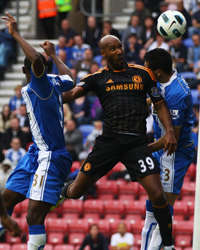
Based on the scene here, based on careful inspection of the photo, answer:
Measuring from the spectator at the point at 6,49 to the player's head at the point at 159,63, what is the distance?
1166 cm

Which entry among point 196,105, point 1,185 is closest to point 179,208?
point 196,105

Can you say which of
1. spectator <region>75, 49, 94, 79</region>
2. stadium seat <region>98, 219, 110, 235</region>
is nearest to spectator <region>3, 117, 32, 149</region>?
spectator <region>75, 49, 94, 79</region>

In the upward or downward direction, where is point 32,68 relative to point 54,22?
upward

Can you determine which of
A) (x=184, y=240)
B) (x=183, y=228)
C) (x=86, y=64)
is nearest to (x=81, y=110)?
(x=86, y=64)

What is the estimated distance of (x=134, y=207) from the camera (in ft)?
51.5

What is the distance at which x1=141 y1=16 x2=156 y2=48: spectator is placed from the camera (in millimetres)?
18289

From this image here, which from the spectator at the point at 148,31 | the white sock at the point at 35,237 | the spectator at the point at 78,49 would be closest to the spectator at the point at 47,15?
the spectator at the point at 78,49

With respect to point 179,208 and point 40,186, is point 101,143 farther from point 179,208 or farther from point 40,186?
point 179,208

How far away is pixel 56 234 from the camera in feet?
52.1

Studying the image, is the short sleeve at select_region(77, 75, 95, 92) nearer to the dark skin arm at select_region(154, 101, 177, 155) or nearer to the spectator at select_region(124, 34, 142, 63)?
the dark skin arm at select_region(154, 101, 177, 155)

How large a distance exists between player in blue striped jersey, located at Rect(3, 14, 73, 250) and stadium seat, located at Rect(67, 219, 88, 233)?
6780 millimetres

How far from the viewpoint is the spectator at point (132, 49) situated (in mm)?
17719

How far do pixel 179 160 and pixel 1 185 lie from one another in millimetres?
7312

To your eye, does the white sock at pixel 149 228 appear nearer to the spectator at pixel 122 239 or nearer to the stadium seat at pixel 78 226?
the spectator at pixel 122 239
